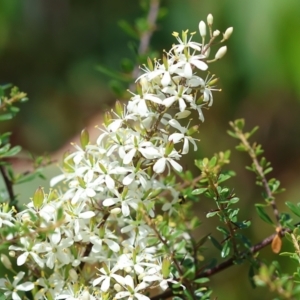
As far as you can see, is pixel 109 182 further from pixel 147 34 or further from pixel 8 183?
pixel 147 34

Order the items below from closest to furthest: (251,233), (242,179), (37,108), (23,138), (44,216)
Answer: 1. (44,216)
2. (251,233)
3. (242,179)
4. (23,138)
5. (37,108)

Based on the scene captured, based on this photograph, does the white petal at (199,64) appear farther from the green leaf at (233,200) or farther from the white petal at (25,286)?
the white petal at (25,286)

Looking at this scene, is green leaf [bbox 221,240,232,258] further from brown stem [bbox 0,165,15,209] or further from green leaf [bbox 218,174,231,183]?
brown stem [bbox 0,165,15,209]

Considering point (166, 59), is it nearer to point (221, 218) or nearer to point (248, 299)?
point (221, 218)

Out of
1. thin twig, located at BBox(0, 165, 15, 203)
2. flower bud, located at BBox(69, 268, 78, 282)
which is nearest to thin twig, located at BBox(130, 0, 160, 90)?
thin twig, located at BBox(0, 165, 15, 203)

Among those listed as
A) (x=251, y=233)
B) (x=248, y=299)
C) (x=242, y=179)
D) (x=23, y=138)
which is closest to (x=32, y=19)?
(x=23, y=138)

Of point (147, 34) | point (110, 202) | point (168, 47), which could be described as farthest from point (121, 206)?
point (168, 47)
